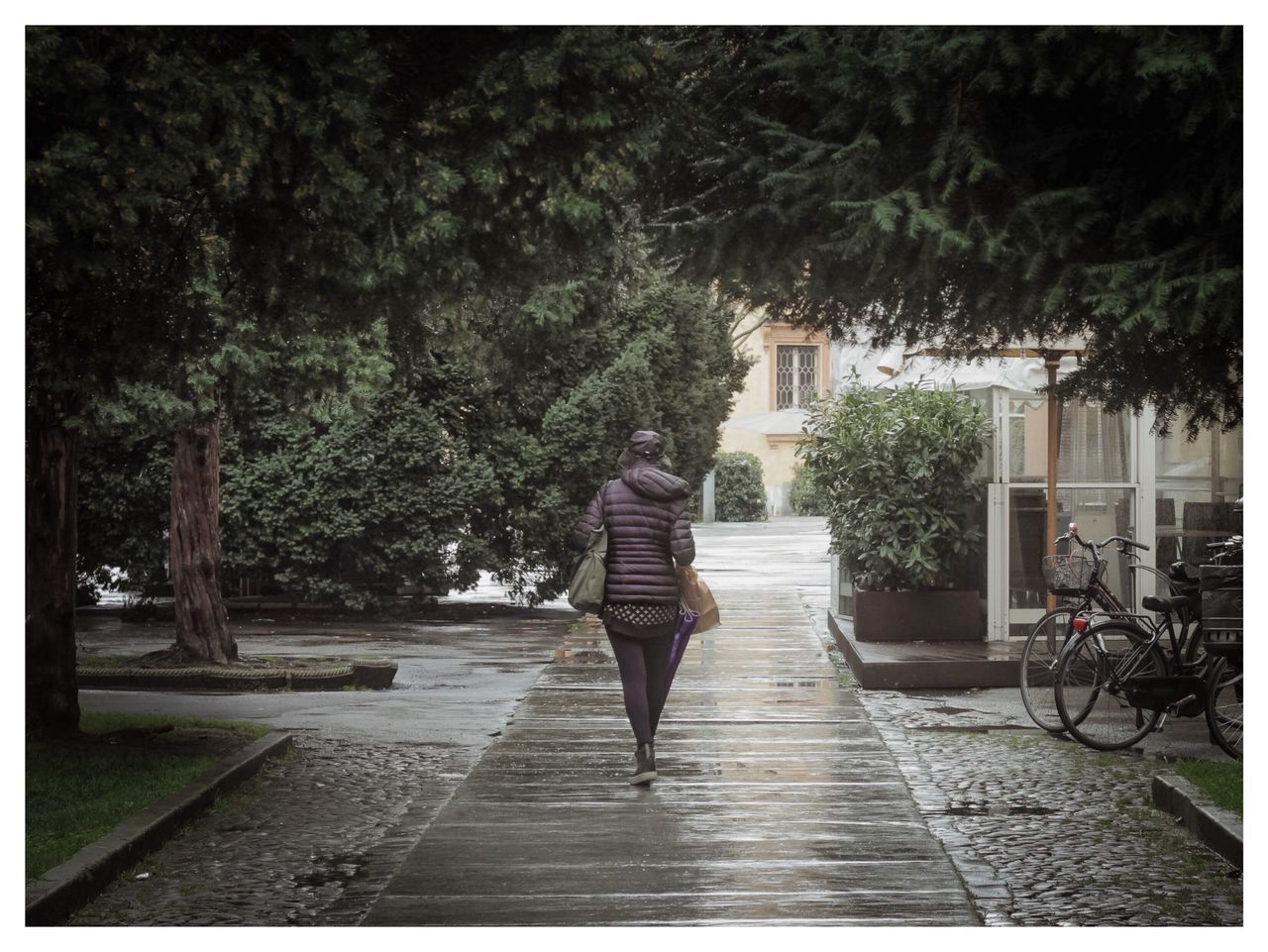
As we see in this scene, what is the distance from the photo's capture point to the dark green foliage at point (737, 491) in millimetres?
51625

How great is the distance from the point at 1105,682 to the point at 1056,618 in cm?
68

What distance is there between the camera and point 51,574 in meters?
9.81

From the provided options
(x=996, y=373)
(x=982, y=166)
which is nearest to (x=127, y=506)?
(x=996, y=373)

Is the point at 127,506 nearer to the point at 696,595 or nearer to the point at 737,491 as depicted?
the point at 696,595

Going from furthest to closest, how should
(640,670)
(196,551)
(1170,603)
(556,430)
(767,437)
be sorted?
1. (767,437)
2. (556,430)
3. (196,551)
4. (1170,603)
5. (640,670)

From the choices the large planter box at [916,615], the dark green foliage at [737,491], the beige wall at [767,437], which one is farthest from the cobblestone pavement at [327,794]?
the beige wall at [767,437]

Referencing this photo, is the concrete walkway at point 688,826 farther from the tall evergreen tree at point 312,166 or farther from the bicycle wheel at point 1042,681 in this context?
the tall evergreen tree at point 312,166

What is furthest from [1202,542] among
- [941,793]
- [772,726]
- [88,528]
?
[88,528]

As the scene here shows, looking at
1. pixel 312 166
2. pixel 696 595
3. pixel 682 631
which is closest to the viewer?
pixel 312 166

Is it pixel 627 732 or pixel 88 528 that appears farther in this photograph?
pixel 88 528

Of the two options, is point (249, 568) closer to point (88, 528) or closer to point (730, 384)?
point (88, 528)

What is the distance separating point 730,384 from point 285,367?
61.6ft

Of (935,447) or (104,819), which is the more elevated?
(935,447)

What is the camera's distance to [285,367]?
42.4 feet
